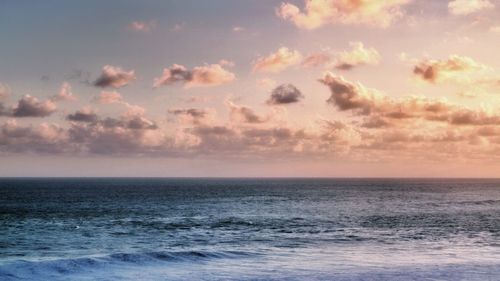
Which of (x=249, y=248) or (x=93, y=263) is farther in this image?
(x=249, y=248)

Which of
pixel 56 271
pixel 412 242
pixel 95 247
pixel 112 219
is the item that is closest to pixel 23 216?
pixel 112 219

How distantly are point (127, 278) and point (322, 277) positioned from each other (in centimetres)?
1364

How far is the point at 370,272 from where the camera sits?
122 ft

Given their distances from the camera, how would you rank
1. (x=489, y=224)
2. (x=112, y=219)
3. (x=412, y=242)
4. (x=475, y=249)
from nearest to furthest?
(x=475, y=249) < (x=412, y=242) < (x=489, y=224) < (x=112, y=219)

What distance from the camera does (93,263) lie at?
136ft

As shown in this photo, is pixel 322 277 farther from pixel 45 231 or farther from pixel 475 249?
pixel 45 231

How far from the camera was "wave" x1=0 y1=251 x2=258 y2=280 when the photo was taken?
38.1m

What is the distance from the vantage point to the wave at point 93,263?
3806 centimetres

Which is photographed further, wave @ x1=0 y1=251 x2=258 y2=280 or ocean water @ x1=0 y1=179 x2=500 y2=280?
wave @ x1=0 y1=251 x2=258 y2=280

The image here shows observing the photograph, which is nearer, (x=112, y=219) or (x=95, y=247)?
(x=95, y=247)

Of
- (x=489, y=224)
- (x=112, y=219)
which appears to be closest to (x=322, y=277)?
(x=489, y=224)

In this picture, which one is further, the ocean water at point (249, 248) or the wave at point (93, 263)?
the wave at point (93, 263)

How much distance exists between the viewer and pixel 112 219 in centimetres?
8081

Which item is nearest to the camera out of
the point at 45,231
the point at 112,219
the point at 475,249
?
the point at 475,249
